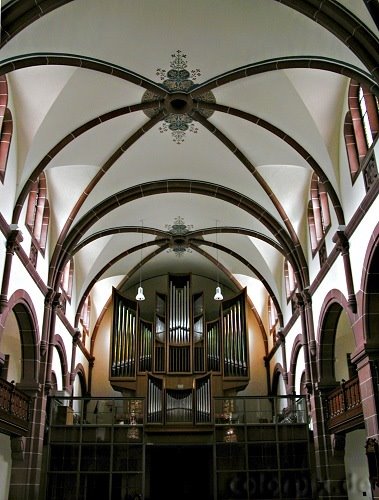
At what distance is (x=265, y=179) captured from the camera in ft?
56.6

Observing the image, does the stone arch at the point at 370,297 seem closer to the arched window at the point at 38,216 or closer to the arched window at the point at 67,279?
the arched window at the point at 38,216

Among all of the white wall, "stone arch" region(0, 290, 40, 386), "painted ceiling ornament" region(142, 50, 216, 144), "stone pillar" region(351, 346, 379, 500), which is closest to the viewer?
"stone pillar" region(351, 346, 379, 500)

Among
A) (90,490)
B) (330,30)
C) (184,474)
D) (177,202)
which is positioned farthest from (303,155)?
(184,474)

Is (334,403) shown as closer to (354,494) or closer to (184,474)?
(354,494)

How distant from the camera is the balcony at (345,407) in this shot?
13.2 metres

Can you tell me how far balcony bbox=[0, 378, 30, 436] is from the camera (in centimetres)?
1333

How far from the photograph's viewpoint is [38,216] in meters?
16.7

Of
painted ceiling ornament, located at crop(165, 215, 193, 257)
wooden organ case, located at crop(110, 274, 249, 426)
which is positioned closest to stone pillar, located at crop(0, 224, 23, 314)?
painted ceiling ornament, located at crop(165, 215, 193, 257)

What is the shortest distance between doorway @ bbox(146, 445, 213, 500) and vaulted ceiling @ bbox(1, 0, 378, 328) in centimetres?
725

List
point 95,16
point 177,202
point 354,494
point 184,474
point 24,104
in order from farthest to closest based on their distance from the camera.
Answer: point 184,474
point 177,202
point 354,494
point 24,104
point 95,16

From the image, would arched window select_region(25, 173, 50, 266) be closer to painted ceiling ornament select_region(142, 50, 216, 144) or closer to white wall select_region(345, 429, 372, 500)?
painted ceiling ornament select_region(142, 50, 216, 144)

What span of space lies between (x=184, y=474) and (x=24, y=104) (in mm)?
15884

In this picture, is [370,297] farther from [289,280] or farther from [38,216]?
[38,216]

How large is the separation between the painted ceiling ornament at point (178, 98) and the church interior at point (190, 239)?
2.6 inches
